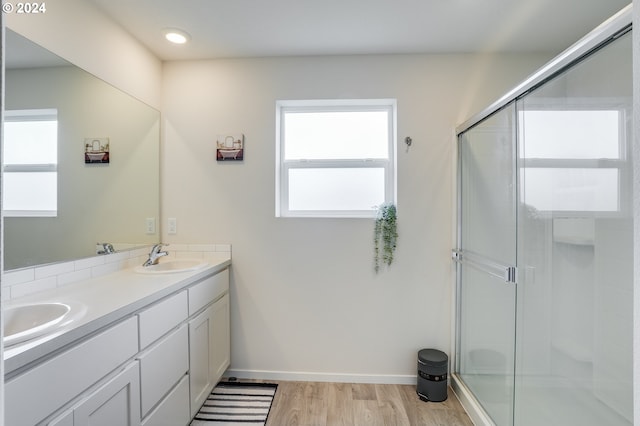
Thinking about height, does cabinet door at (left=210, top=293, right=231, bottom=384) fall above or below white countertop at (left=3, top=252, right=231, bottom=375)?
below

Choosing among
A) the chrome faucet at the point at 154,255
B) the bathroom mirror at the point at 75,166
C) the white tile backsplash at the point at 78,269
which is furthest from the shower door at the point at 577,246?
the bathroom mirror at the point at 75,166

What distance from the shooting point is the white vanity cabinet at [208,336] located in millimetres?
1739

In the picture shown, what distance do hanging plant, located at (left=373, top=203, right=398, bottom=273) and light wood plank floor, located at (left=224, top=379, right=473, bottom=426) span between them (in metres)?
0.84

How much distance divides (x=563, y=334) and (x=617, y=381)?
206 millimetres

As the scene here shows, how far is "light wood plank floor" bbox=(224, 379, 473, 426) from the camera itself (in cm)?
184

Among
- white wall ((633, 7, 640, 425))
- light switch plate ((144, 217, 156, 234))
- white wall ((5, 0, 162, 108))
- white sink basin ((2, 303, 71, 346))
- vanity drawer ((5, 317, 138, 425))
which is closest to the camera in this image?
white wall ((633, 7, 640, 425))

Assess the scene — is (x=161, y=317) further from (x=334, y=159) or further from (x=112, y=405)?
(x=334, y=159)

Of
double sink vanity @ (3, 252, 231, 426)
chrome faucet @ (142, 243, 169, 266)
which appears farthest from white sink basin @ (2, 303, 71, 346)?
chrome faucet @ (142, 243, 169, 266)

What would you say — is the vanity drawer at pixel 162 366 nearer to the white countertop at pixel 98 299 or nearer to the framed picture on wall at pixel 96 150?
the white countertop at pixel 98 299

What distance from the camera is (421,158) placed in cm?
220

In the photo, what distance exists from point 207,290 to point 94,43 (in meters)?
1.53

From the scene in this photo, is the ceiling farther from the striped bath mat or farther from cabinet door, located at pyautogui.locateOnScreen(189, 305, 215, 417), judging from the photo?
the striped bath mat

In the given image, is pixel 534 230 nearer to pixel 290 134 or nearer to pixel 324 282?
pixel 324 282

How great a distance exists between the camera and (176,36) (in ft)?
6.48
